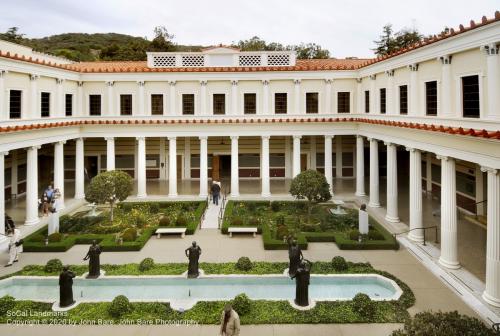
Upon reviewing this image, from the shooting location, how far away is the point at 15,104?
1997cm

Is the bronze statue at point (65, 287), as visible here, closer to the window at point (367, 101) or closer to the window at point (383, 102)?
the window at point (383, 102)

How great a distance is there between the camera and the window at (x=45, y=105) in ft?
73.9

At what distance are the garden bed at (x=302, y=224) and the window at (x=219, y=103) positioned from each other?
6827 mm

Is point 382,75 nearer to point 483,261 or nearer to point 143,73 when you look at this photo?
point 483,261

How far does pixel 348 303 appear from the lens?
11.8 meters

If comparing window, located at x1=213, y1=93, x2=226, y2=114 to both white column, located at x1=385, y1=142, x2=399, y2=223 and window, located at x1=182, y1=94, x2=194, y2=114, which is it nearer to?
window, located at x1=182, y1=94, x2=194, y2=114

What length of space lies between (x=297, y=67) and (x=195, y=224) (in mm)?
13424

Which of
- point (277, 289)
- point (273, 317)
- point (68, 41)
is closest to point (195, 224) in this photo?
point (277, 289)

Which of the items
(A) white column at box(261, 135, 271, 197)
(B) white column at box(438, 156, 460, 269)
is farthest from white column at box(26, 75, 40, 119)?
(B) white column at box(438, 156, 460, 269)

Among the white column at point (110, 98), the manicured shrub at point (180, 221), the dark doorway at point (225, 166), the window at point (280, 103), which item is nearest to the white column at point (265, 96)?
the window at point (280, 103)

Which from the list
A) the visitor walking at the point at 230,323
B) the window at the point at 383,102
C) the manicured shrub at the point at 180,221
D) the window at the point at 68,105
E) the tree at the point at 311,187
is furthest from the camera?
the window at the point at 68,105

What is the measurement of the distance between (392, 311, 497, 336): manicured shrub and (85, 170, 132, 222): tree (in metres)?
16.6

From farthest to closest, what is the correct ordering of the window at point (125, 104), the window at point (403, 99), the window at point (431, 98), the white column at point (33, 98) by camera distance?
the window at point (125, 104), the white column at point (33, 98), the window at point (403, 99), the window at point (431, 98)

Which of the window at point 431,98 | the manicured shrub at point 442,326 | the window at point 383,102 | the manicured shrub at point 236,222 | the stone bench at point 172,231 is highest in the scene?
the window at point 383,102
